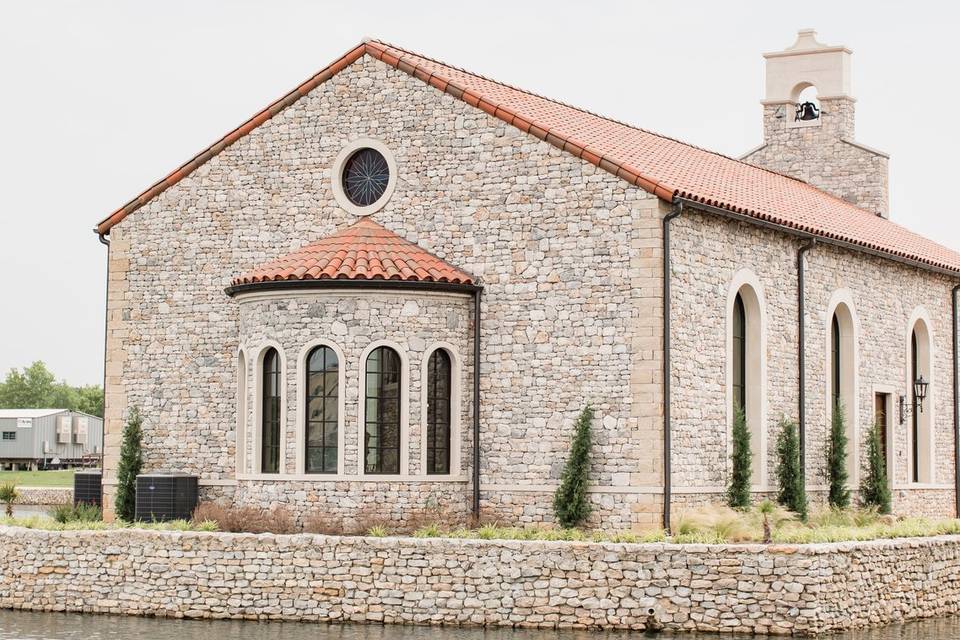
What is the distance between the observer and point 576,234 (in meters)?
27.1

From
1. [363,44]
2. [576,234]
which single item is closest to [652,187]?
[576,234]

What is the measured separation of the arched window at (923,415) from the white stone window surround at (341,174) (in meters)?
14.2

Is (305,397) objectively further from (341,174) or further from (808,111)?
(808,111)

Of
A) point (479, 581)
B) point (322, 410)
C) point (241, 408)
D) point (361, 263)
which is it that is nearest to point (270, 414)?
point (322, 410)

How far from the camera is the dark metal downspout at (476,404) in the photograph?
27.5 m

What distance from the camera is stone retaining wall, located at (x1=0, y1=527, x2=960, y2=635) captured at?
72.9 feet

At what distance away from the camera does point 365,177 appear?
29781mm

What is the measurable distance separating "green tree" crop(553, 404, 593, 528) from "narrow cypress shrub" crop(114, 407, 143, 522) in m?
9.08

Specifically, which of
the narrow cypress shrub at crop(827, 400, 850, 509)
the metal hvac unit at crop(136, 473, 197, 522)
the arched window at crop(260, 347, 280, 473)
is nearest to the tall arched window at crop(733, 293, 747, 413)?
the narrow cypress shrub at crop(827, 400, 850, 509)

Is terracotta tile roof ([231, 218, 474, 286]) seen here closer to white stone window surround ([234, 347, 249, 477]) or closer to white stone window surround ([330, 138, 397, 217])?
white stone window surround ([330, 138, 397, 217])

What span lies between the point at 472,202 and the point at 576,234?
2288 millimetres

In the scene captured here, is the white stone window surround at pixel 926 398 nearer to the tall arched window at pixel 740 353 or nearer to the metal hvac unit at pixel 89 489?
the tall arched window at pixel 740 353

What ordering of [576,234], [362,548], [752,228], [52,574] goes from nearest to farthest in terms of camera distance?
[362,548], [52,574], [576,234], [752,228]

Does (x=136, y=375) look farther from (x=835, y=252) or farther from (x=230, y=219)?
(x=835, y=252)
